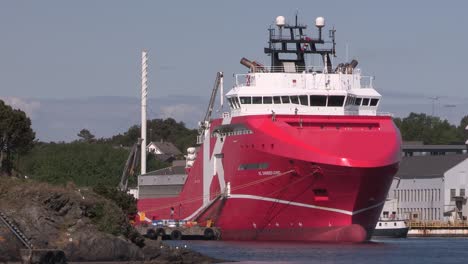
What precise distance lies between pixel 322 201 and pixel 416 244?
50.6ft

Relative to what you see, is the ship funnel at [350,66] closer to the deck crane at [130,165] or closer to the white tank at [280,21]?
the white tank at [280,21]

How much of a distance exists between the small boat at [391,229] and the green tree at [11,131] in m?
28.1

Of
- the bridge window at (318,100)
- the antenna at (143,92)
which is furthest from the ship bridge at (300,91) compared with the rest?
the antenna at (143,92)

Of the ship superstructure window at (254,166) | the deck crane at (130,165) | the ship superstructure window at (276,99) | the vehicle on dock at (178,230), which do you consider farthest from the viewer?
the deck crane at (130,165)

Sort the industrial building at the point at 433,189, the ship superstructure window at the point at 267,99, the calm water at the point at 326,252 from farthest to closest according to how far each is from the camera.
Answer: the industrial building at the point at 433,189
the ship superstructure window at the point at 267,99
the calm water at the point at 326,252

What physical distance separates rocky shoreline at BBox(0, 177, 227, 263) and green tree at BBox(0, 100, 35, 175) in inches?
1234

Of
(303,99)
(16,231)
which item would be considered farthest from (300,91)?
(16,231)

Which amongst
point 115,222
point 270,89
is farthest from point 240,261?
point 270,89

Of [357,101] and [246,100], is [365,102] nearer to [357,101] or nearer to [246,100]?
[357,101]

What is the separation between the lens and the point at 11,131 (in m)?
105

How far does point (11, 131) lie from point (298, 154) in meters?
25.4

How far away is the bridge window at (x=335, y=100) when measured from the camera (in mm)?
93250

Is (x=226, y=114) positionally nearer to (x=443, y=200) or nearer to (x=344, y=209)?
(x=344, y=209)

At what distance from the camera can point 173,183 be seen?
11138 centimetres
